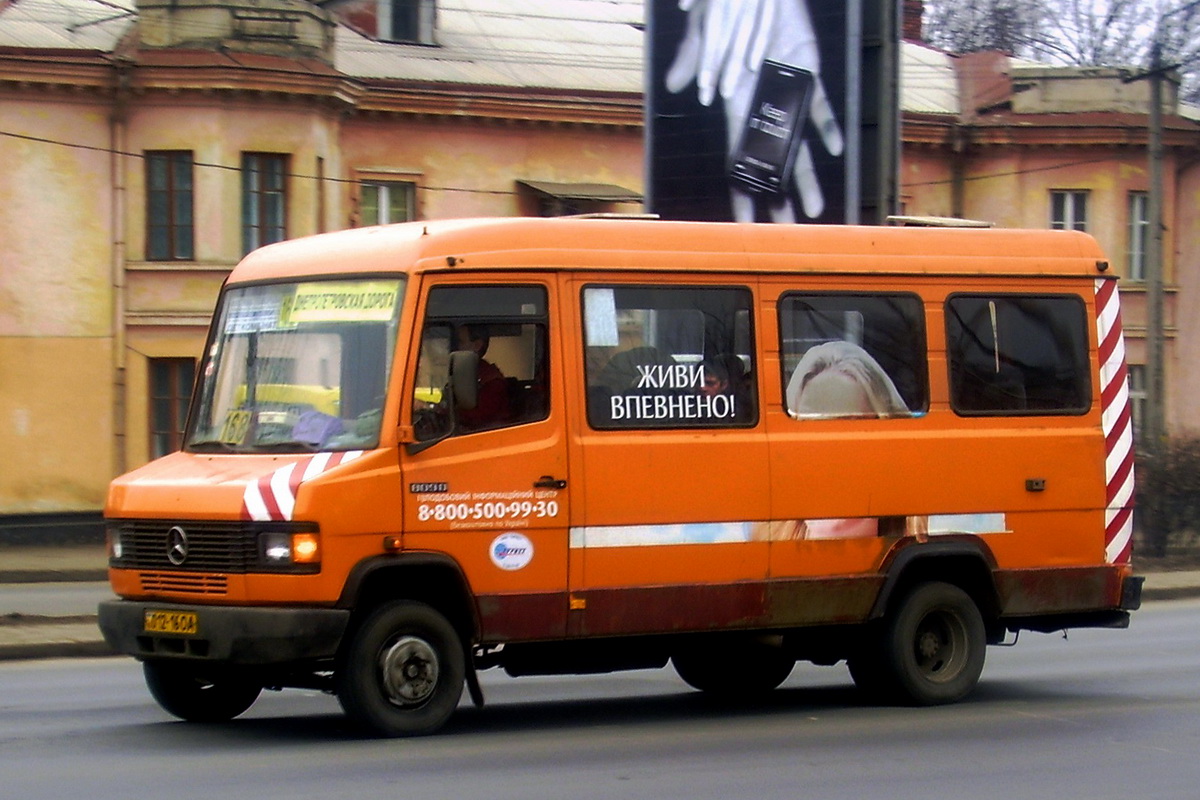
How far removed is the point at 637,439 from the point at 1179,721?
141 inches

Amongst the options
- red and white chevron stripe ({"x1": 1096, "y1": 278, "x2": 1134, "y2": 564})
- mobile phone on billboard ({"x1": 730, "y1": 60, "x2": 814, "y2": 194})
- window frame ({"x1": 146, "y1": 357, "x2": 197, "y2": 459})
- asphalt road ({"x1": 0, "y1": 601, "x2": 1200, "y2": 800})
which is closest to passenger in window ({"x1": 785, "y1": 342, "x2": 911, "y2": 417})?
red and white chevron stripe ({"x1": 1096, "y1": 278, "x2": 1134, "y2": 564})

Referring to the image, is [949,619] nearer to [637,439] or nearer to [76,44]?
[637,439]

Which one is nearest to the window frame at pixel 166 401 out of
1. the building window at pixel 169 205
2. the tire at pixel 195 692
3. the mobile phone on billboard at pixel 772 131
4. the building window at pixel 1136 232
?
the building window at pixel 169 205

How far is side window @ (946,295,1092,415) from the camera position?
38.0 ft

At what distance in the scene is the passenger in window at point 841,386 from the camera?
11016 mm

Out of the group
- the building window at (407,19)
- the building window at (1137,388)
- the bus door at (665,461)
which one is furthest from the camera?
the building window at (1137,388)

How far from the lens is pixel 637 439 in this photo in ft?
34.0

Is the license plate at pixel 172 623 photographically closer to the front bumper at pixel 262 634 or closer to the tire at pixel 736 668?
the front bumper at pixel 262 634

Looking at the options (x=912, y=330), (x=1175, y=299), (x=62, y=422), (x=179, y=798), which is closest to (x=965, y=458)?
(x=912, y=330)

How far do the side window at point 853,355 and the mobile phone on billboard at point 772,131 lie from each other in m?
12.6

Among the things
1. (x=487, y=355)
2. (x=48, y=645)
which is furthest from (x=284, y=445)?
(x=48, y=645)

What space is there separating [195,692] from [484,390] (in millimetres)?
2425

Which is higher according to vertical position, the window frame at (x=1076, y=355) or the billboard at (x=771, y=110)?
the billboard at (x=771, y=110)

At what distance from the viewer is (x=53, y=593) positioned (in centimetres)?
2173
